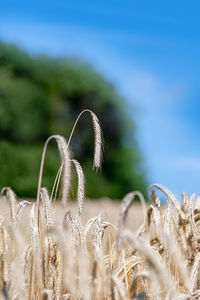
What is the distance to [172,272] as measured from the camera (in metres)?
2.46

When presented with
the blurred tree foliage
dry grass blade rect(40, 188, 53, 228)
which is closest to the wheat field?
dry grass blade rect(40, 188, 53, 228)

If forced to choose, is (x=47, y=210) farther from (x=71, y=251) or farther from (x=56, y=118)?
(x=56, y=118)

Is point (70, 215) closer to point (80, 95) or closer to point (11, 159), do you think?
point (11, 159)

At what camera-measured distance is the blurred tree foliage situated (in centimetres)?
2102

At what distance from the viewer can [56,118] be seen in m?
22.6

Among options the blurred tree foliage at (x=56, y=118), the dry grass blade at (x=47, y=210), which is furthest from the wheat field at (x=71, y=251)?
the blurred tree foliage at (x=56, y=118)

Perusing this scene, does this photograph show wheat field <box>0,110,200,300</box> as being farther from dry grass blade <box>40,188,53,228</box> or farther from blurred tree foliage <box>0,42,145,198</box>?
blurred tree foliage <box>0,42,145,198</box>

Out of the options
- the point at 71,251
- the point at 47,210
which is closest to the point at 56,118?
the point at 47,210

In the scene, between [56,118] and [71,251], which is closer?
[71,251]

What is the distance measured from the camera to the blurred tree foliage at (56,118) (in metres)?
21.0

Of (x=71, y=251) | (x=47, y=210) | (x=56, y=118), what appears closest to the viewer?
(x=71, y=251)

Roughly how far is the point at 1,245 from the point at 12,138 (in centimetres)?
2118

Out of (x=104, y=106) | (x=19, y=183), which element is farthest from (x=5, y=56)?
(x=19, y=183)

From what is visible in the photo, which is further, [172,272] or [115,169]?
[115,169]
